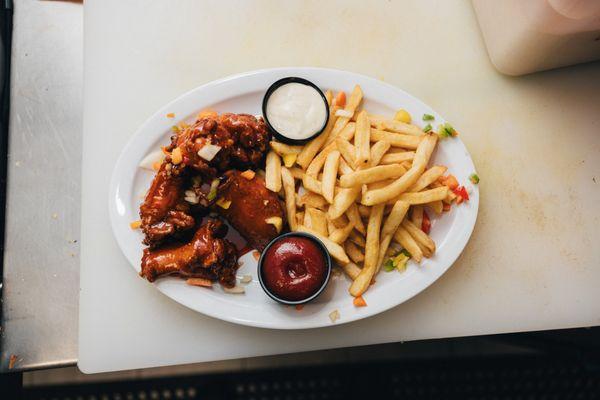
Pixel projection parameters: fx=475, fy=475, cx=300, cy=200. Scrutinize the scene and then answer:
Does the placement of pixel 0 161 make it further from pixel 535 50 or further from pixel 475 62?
pixel 535 50

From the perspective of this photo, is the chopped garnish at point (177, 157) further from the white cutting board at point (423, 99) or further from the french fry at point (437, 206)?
the french fry at point (437, 206)

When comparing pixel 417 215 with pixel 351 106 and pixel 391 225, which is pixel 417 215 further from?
pixel 351 106

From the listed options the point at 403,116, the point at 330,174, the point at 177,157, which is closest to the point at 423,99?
the point at 403,116

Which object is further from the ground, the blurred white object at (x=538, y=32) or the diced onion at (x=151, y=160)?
the blurred white object at (x=538, y=32)

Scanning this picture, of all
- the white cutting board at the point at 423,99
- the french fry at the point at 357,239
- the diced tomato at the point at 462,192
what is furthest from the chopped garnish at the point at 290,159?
the diced tomato at the point at 462,192

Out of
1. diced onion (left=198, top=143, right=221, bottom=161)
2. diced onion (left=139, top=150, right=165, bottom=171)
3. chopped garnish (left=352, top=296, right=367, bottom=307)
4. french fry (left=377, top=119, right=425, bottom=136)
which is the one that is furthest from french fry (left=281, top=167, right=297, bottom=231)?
diced onion (left=139, top=150, right=165, bottom=171)

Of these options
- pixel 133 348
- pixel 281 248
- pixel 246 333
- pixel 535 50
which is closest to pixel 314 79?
pixel 281 248
